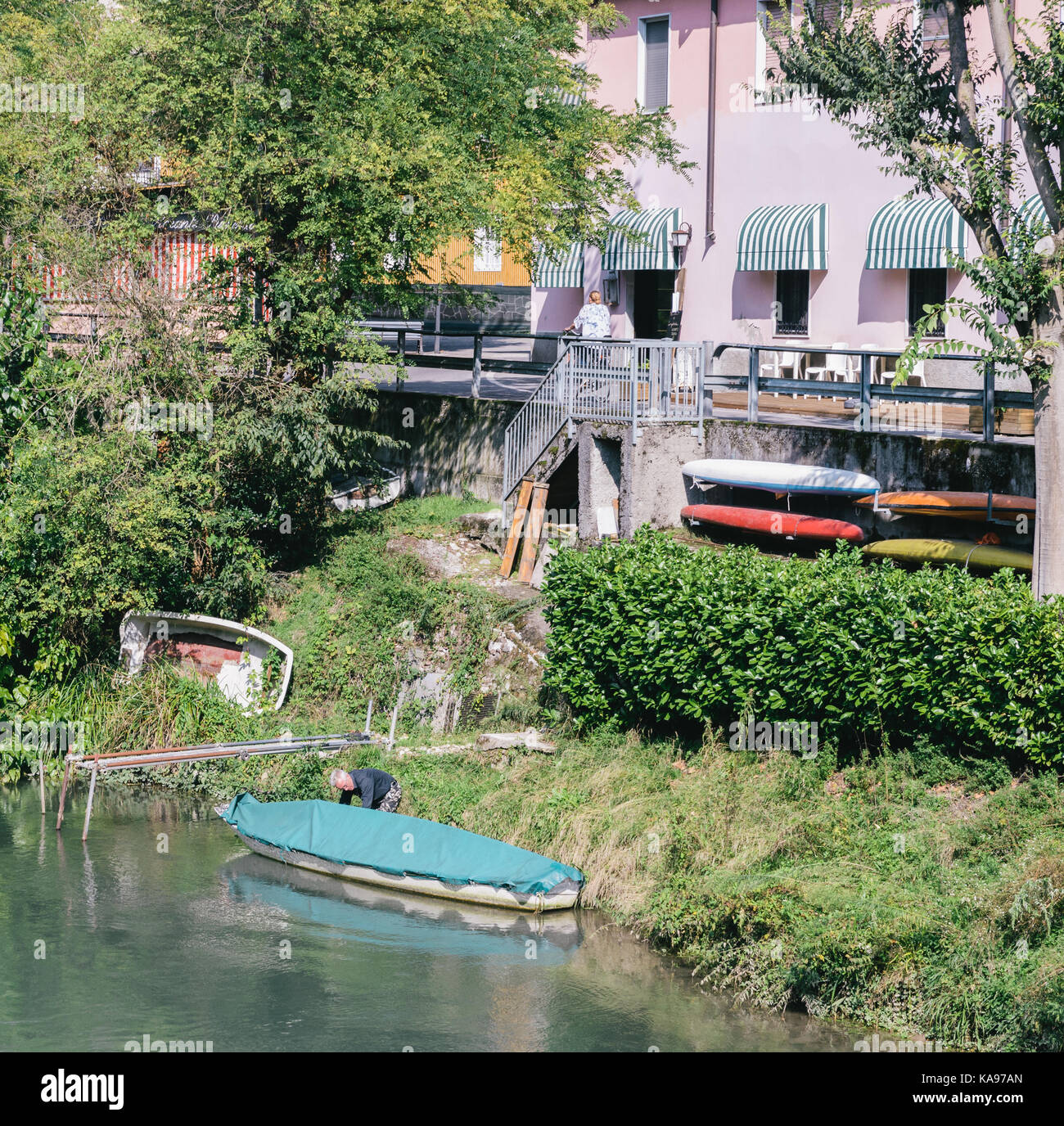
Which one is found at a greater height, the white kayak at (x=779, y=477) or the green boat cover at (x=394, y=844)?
the white kayak at (x=779, y=477)

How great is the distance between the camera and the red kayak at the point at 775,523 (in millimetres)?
17844

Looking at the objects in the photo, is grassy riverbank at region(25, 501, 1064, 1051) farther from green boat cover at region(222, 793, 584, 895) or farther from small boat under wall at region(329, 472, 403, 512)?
small boat under wall at region(329, 472, 403, 512)

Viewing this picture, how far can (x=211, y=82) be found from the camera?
68.8 ft

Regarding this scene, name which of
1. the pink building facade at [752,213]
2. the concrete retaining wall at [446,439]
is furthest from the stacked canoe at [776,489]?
the concrete retaining wall at [446,439]

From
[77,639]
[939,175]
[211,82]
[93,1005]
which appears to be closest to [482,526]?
[77,639]

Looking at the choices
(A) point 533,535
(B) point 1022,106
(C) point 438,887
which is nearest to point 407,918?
(C) point 438,887

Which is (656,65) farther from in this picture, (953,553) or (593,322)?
(953,553)

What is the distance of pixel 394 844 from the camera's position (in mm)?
15336

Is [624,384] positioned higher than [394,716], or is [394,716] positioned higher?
[624,384]

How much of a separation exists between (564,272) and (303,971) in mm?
19753

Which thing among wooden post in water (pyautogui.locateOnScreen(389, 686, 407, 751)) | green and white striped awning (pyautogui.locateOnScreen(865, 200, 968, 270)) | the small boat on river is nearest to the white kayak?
wooden post in water (pyautogui.locateOnScreen(389, 686, 407, 751))

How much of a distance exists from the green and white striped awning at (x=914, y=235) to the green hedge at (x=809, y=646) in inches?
340

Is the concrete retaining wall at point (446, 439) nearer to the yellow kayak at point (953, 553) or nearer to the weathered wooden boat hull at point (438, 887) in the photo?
the yellow kayak at point (953, 553)
